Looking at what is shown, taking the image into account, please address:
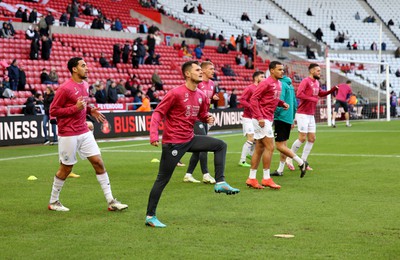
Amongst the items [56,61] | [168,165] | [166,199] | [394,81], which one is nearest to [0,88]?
[56,61]

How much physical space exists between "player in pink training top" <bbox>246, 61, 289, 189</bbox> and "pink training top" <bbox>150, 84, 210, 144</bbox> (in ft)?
10.7

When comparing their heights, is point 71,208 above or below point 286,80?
below

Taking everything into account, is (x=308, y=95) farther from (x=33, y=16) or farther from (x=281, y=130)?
(x=33, y=16)

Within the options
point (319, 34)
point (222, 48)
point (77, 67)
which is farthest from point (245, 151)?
point (319, 34)

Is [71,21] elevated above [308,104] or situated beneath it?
elevated above

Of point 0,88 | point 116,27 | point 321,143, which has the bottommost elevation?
point 321,143

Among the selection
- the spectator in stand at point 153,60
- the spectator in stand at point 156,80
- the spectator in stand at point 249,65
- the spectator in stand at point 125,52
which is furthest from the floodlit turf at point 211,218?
the spectator in stand at point 249,65

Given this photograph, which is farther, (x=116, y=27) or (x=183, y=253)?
(x=116, y=27)

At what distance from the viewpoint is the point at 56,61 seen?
32.8 m

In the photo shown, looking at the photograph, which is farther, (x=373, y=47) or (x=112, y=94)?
(x=373, y=47)

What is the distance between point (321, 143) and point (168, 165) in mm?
14219

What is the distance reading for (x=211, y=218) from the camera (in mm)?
9102

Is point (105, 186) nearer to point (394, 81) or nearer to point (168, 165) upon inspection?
point (168, 165)

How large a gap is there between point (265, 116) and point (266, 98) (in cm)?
32
